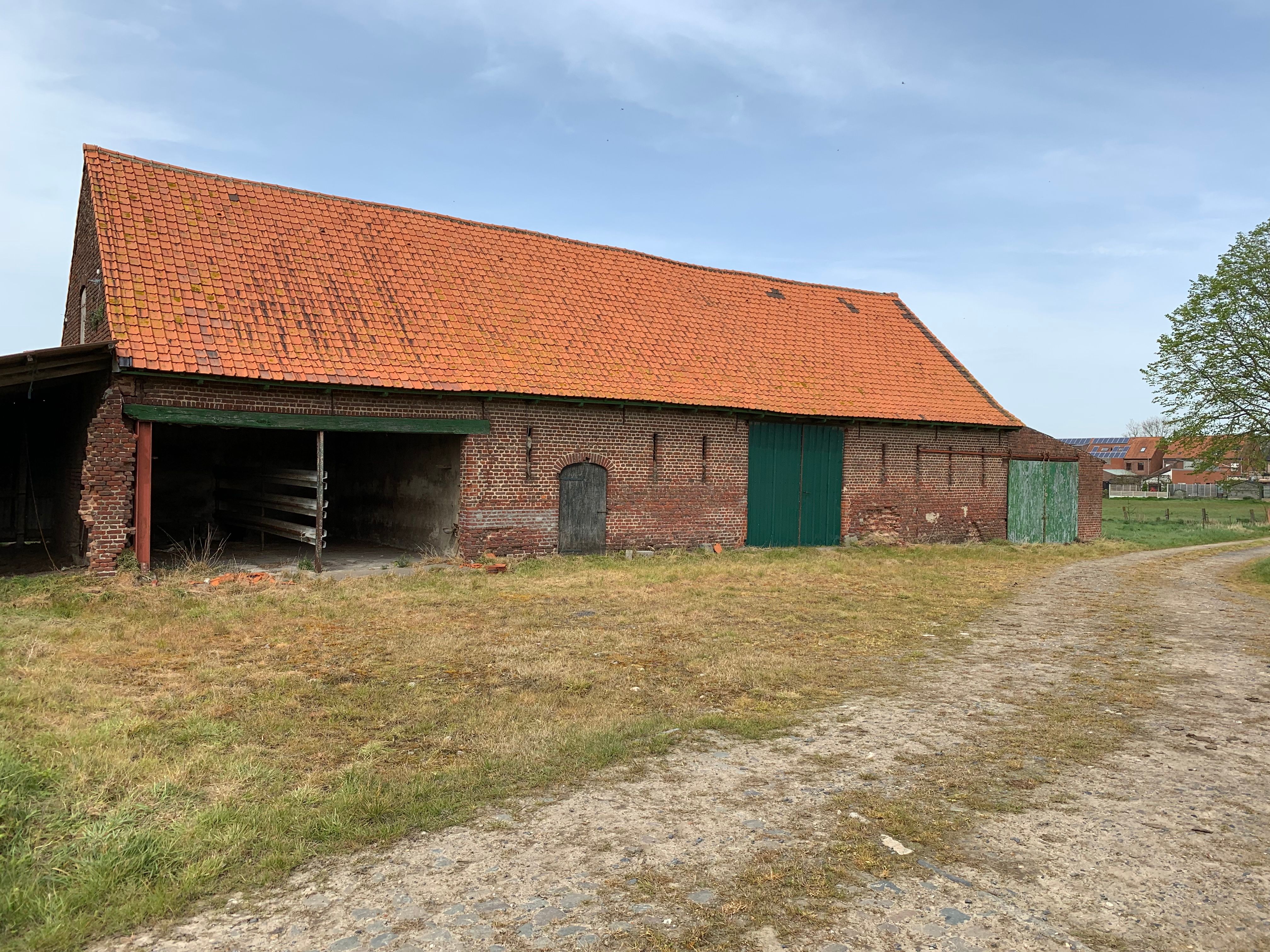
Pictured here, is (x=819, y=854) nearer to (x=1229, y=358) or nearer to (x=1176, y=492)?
(x=1229, y=358)

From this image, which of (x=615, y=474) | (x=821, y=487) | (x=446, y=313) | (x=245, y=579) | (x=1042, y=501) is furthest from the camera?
(x=1042, y=501)

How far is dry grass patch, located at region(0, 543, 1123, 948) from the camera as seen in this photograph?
3877mm

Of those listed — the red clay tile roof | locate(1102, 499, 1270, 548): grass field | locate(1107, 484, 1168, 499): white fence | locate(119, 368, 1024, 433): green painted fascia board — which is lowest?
locate(1102, 499, 1270, 548): grass field

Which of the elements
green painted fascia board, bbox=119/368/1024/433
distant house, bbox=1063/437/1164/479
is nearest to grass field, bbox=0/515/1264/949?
green painted fascia board, bbox=119/368/1024/433

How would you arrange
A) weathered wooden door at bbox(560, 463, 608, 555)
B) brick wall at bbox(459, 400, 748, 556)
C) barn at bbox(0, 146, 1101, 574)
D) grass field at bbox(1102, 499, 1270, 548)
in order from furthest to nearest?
grass field at bbox(1102, 499, 1270, 548) → weathered wooden door at bbox(560, 463, 608, 555) → brick wall at bbox(459, 400, 748, 556) → barn at bbox(0, 146, 1101, 574)

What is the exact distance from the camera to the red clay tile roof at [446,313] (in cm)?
1276

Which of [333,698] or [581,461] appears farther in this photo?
[581,461]

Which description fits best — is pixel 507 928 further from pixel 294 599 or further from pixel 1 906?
pixel 294 599

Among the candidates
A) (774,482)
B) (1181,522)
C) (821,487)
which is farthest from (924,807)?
(1181,522)

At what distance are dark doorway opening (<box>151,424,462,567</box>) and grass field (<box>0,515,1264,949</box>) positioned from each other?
2.99 metres

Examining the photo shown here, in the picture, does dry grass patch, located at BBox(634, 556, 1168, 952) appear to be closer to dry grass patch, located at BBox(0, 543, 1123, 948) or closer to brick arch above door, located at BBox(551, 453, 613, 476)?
dry grass patch, located at BBox(0, 543, 1123, 948)

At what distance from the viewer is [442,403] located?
13945 mm

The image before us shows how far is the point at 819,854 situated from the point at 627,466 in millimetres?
12248

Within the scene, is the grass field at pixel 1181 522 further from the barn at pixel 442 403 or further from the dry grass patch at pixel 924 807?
the dry grass patch at pixel 924 807
